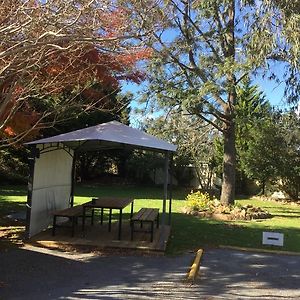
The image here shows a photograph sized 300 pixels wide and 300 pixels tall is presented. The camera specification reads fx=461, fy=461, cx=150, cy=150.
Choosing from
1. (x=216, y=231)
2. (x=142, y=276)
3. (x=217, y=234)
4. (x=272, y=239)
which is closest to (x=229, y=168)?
(x=216, y=231)

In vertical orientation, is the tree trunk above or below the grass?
above

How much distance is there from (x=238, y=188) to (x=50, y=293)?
24.8m

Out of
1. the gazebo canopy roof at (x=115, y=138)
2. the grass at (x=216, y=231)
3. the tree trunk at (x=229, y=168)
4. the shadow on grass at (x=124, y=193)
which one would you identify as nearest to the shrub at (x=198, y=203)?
the grass at (x=216, y=231)

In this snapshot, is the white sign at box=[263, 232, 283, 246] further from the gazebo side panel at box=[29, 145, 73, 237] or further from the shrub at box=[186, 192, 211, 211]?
the shrub at box=[186, 192, 211, 211]

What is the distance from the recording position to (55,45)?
6.62 metres

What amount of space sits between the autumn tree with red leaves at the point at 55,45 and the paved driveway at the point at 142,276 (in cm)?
257

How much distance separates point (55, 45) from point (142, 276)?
3.84m

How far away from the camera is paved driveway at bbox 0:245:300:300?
639 centimetres

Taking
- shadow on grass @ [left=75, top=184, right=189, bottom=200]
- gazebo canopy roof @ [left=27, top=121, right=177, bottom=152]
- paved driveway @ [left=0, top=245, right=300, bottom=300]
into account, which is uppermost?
gazebo canopy roof @ [left=27, top=121, right=177, bottom=152]

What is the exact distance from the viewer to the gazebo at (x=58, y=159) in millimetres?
9961

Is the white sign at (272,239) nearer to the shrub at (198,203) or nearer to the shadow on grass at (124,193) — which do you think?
the shrub at (198,203)

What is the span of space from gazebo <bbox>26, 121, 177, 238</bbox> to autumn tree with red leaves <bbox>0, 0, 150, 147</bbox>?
117 centimetres

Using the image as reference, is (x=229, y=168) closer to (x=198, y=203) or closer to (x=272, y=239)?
(x=198, y=203)

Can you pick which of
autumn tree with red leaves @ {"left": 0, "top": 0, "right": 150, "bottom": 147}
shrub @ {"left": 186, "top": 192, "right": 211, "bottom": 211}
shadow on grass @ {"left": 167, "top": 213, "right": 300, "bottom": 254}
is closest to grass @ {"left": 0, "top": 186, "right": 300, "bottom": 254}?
shadow on grass @ {"left": 167, "top": 213, "right": 300, "bottom": 254}
